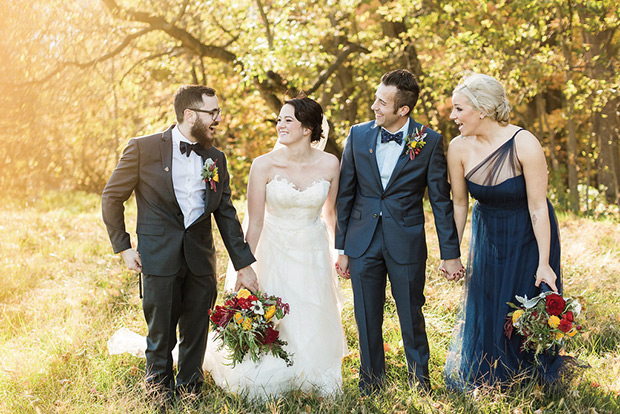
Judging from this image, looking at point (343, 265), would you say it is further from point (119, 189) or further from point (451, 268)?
point (119, 189)

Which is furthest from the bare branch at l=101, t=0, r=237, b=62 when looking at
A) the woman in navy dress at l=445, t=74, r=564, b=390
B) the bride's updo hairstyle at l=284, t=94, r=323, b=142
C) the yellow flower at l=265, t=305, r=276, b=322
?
the woman in navy dress at l=445, t=74, r=564, b=390

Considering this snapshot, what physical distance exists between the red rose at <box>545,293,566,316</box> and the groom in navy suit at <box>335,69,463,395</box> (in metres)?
0.65

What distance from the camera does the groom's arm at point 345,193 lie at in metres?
4.23

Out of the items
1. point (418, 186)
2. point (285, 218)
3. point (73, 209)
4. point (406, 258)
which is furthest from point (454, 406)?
point (73, 209)

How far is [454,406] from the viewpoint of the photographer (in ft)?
12.9

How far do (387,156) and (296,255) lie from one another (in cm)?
103

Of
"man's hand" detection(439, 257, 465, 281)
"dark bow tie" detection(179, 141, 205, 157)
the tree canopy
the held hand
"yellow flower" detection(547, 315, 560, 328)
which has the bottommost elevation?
"yellow flower" detection(547, 315, 560, 328)

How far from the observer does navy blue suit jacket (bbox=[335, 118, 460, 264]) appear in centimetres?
405

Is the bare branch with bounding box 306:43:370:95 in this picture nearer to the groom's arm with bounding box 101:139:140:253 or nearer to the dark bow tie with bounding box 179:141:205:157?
the dark bow tie with bounding box 179:141:205:157

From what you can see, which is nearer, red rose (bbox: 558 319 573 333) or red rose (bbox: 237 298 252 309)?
red rose (bbox: 558 319 573 333)

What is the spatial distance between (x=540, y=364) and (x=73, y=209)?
11363 mm

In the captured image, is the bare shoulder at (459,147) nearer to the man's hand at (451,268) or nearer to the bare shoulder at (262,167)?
the man's hand at (451,268)

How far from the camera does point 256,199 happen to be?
4438mm

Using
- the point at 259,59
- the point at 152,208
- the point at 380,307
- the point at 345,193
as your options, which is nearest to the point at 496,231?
the point at 380,307
